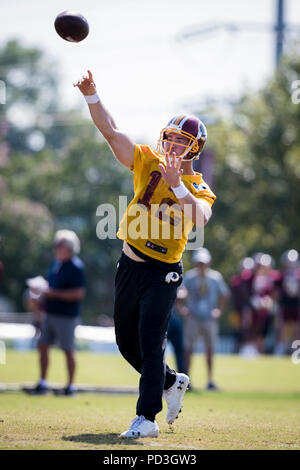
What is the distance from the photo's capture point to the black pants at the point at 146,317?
6.75 m

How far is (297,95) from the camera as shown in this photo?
31.2 metres

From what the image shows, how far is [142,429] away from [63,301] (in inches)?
265

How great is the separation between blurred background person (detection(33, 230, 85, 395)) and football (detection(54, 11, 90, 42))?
228 inches

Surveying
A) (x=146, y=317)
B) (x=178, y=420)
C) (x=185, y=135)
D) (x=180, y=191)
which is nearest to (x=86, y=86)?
(x=185, y=135)


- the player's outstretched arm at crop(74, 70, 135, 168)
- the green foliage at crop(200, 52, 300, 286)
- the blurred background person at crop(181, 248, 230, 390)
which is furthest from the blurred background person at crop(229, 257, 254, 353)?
the player's outstretched arm at crop(74, 70, 135, 168)

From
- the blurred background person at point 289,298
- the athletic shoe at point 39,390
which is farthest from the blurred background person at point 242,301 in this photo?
the athletic shoe at point 39,390

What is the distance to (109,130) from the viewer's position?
6.92 m

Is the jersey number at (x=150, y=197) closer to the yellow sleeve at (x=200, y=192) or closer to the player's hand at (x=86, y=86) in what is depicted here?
the yellow sleeve at (x=200, y=192)

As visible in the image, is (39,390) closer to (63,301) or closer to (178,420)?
(63,301)

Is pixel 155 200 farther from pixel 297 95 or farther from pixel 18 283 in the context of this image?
pixel 18 283

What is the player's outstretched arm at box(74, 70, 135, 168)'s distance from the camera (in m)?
6.87

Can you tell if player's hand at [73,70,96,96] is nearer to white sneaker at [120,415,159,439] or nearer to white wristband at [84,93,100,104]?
white wristband at [84,93,100,104]

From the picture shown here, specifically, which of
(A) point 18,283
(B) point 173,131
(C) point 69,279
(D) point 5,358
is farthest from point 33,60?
(B) point 173,131

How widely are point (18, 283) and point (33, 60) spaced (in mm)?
29389
